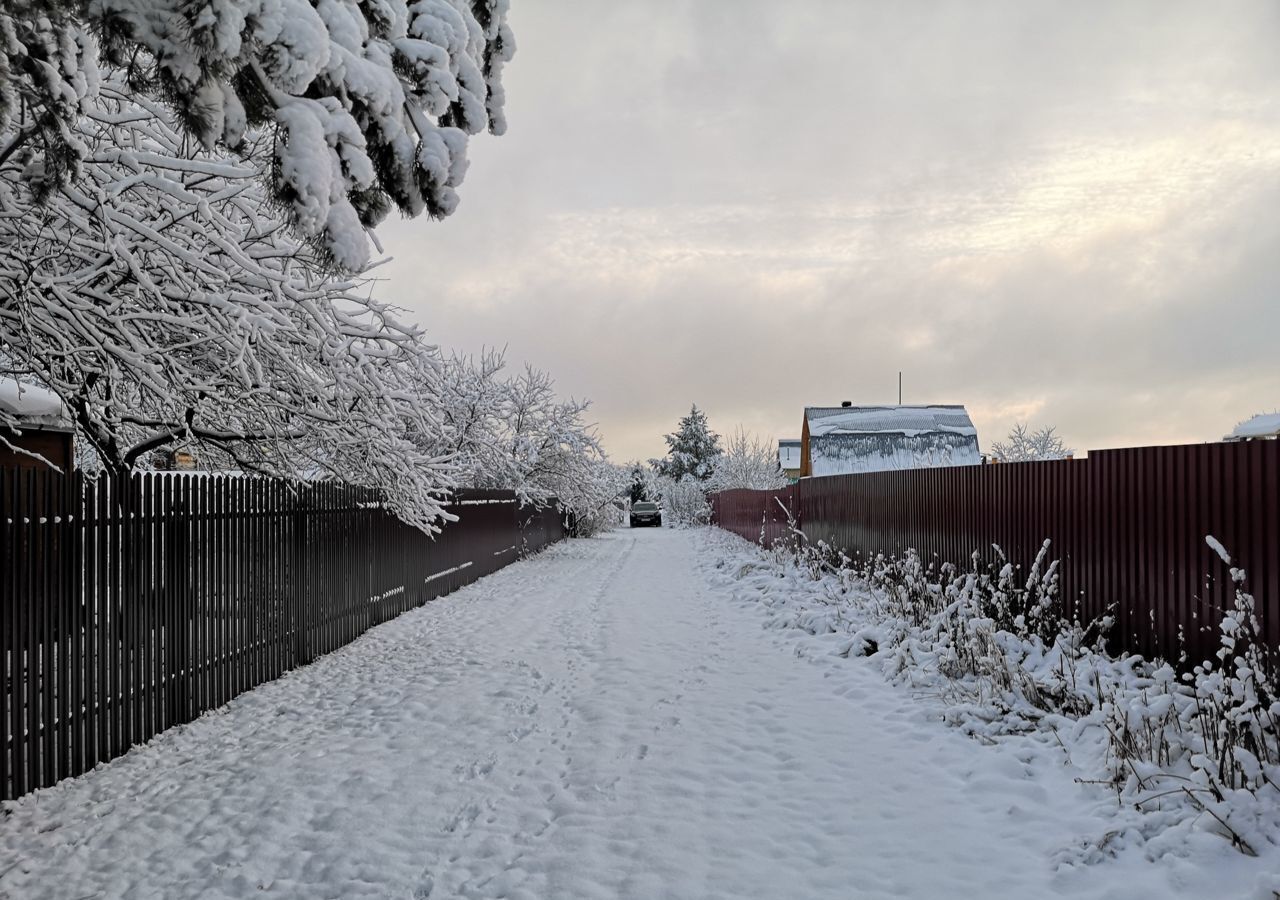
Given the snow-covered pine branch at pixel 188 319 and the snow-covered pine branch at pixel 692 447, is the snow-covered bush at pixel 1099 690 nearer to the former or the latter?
the snow-covered pine branch at pixel 188 319

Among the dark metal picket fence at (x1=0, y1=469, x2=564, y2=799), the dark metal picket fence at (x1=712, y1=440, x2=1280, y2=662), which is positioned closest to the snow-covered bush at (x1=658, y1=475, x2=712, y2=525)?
the dark metal picket fence at (x1=712, y1=440, x2=1280, y2=662)

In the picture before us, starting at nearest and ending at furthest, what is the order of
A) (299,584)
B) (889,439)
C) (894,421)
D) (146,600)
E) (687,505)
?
(146,600) → (299,584) → (889,439) → (894,421) → (687,505)

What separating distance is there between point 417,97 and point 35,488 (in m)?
3.23

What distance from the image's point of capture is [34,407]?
341 inches

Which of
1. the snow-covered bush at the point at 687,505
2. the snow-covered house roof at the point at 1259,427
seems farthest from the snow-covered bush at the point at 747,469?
the snow-covered house roof at the point at 1259,427

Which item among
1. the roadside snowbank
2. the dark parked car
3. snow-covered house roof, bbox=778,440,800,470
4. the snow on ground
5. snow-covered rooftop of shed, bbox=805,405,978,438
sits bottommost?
the dark parked car

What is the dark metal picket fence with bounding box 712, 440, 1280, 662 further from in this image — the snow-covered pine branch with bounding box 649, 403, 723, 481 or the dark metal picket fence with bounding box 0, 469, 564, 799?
the snow-covered pine branch with bounding box 649, 403, 723, 481

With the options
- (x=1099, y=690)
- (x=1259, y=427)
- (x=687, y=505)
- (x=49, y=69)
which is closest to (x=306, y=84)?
(x=49, y=69)

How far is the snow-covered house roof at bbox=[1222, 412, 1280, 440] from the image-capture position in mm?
20141

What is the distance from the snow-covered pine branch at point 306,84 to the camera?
7.72 ft

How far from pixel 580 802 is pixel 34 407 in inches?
318

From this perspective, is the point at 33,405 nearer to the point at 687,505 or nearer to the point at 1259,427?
the point at 1259,427

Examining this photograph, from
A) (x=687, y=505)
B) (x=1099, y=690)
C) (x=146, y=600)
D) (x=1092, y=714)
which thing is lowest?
(x=687, y=505)

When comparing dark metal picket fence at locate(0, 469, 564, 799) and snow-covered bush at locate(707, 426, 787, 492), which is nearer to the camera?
dark metal picket fence at locate(0, 469, 564, 799)
